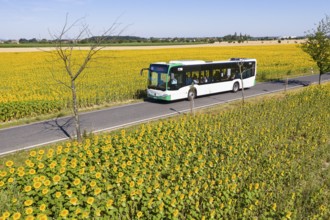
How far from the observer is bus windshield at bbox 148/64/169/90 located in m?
17.1

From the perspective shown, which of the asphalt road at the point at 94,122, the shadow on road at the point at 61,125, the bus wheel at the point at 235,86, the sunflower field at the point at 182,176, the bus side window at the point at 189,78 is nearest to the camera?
the sunflower field at the point at 182,176

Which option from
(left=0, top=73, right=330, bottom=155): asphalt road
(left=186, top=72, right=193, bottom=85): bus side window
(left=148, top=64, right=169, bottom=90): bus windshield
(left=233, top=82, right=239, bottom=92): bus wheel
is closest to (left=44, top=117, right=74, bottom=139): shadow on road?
(left=0, top=73, right=330, bottom=155): asphalt road

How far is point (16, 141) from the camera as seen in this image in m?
10.9

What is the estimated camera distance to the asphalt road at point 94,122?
10977mm

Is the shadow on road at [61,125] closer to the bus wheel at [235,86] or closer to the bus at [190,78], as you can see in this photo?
the bus at [190,78]

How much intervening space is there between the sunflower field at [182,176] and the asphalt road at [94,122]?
10.8 ft

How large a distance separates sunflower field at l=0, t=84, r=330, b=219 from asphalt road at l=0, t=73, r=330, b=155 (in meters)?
3.30

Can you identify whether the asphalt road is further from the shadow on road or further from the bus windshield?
the bus windshield

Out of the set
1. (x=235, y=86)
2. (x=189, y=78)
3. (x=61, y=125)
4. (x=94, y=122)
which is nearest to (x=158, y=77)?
(x=189, y=78)

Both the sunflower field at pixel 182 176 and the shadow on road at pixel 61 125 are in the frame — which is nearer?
the sunflower field at pixel 182 176

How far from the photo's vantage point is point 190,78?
18.2 metres

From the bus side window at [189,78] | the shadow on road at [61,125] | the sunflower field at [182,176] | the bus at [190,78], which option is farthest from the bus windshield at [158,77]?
the sunflower field at [182,176]

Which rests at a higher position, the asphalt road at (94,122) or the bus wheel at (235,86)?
the bus wheel at (235,86)

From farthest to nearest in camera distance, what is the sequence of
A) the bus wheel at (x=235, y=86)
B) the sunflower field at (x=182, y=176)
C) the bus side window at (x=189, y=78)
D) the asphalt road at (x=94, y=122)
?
the bus wheel at (x=235, y=86) → the bus side window at (x=189, y=78) → the asphalt road at (x=94, y=122) → the sunflower field at (x=182, y=176)
